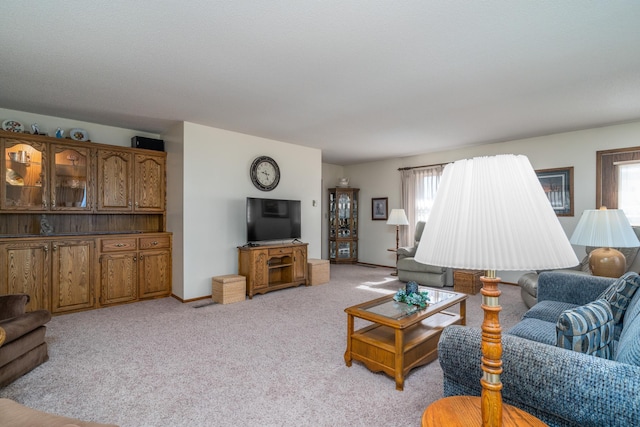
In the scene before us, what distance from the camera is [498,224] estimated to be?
0.92m

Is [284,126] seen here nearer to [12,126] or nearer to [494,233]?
[12,126]

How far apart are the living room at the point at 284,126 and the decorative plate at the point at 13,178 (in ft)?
2.27

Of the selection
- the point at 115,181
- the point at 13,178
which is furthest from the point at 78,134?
the point at 13,178

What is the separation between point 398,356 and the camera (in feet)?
7.12

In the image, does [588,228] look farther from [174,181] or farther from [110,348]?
[174,181]

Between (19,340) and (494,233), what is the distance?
3.17 metres

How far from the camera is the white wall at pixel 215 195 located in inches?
172

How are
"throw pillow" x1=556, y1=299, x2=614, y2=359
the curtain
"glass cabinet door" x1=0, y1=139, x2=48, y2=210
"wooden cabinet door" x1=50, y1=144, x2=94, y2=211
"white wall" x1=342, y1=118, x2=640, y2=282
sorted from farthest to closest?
the curtain < "white wall" x1=342, y1=118, x2=640, y2=282 < "wooden cabinet door" x1=50, y1=144, x2=94, y2=211 < "glass cabinet door" x1=0, y1=139, x2=48, y2=210 < "throw pillow" x1=556, y1=299, x2=614, y2=359

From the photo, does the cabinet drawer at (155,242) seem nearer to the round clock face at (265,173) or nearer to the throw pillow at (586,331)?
→ the round clock face at (265,173)

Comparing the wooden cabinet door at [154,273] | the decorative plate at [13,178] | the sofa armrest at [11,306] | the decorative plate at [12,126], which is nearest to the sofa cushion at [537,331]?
the sofa armrest at [11,306]

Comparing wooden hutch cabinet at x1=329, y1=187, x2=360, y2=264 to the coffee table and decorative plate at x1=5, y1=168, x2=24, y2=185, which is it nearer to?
the coffee table

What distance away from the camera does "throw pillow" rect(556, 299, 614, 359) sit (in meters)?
1.35

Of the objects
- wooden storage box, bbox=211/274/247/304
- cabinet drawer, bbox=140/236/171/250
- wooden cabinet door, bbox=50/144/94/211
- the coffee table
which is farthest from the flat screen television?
the coffee table

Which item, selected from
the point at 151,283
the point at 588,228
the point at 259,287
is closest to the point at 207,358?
the point at 259,287
